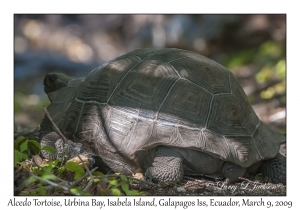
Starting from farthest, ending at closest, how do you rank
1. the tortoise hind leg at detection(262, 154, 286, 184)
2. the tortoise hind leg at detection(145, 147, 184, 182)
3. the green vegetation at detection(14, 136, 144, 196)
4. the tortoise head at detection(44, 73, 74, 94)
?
the tortoise head at detection(44, 73, 74, 94) → the tortoise hind leg at detection(262, 154, 286, 184) → the tortoise hind leg at detection(145, 147, 184, 182) → the green vegetation at detection(14, 136, 144, 196)

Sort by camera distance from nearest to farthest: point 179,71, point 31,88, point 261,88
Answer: point 179,71
point 261,88
point 31,88

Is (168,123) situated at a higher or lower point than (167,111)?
lower

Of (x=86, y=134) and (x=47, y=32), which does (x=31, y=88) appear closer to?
(x=47, y=32)

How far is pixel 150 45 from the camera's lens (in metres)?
20.0

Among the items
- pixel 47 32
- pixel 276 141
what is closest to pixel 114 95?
pixel 276 141

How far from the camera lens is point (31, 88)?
16.0 meters

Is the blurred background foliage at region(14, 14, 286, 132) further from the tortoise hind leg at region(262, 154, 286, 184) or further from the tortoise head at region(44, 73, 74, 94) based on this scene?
the tortoise hind leg at region(262, 154, 286, 184)

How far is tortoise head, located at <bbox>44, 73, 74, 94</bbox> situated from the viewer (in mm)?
6085

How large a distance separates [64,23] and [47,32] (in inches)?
51.0

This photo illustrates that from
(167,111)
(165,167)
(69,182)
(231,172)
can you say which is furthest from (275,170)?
(69,182)

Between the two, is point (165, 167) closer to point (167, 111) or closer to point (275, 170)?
point (167, 111)

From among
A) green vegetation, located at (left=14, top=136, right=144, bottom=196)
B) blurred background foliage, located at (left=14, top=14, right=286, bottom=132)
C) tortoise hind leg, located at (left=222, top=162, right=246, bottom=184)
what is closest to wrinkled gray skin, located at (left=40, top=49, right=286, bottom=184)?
tortoise hind leg, located at (left=222, top=162, right=246, bottom=184)

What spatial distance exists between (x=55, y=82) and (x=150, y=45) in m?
14.2

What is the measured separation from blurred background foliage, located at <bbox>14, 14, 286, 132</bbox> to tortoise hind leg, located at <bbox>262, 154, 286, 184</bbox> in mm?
3582
